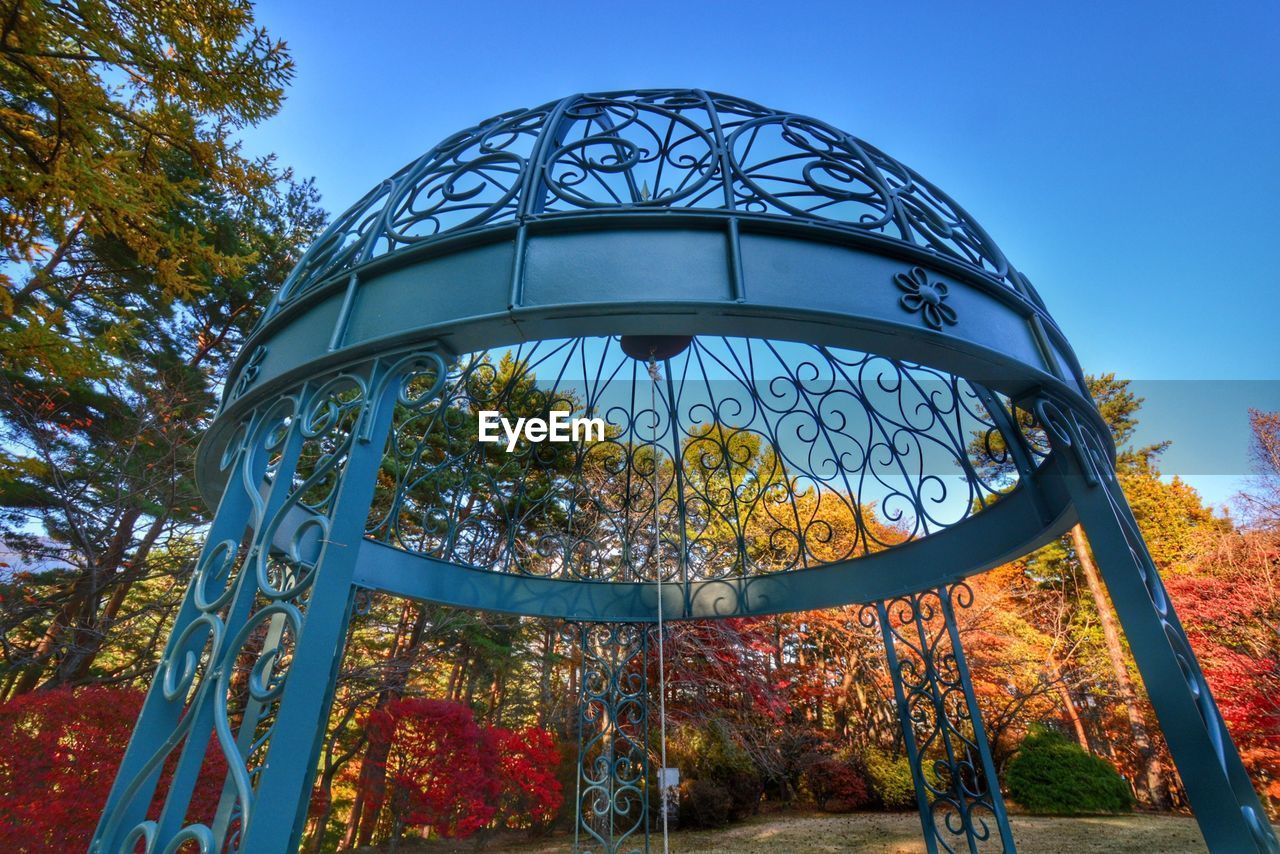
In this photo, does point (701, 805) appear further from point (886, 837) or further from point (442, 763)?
point (442, 763)

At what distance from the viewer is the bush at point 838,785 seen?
1240 centimetres

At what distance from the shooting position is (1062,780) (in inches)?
422

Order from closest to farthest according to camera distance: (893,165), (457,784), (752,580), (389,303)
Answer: (389,303) < (893,165) < (752,580) < (457,784)

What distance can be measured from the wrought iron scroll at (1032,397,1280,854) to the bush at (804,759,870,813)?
12228 millimetres

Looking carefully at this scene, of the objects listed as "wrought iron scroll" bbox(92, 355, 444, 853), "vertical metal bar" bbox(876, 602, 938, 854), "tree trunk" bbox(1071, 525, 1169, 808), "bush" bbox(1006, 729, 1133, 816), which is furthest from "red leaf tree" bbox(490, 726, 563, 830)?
"tree trunk" bbox(1071, 525, 1169, 808)

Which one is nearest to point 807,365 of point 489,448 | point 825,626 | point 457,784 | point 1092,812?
point 457,784

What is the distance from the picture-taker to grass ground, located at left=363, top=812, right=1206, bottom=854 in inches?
342

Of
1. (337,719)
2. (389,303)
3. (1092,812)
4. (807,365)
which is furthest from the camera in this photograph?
(1092,812)

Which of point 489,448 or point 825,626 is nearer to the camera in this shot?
point 489,448

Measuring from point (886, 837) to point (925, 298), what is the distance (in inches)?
431

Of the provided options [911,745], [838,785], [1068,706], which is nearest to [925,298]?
[911,745]

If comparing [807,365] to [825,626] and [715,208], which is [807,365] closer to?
[715,208]

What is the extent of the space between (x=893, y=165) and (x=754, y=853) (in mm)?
10041

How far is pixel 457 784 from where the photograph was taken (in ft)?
24.6
